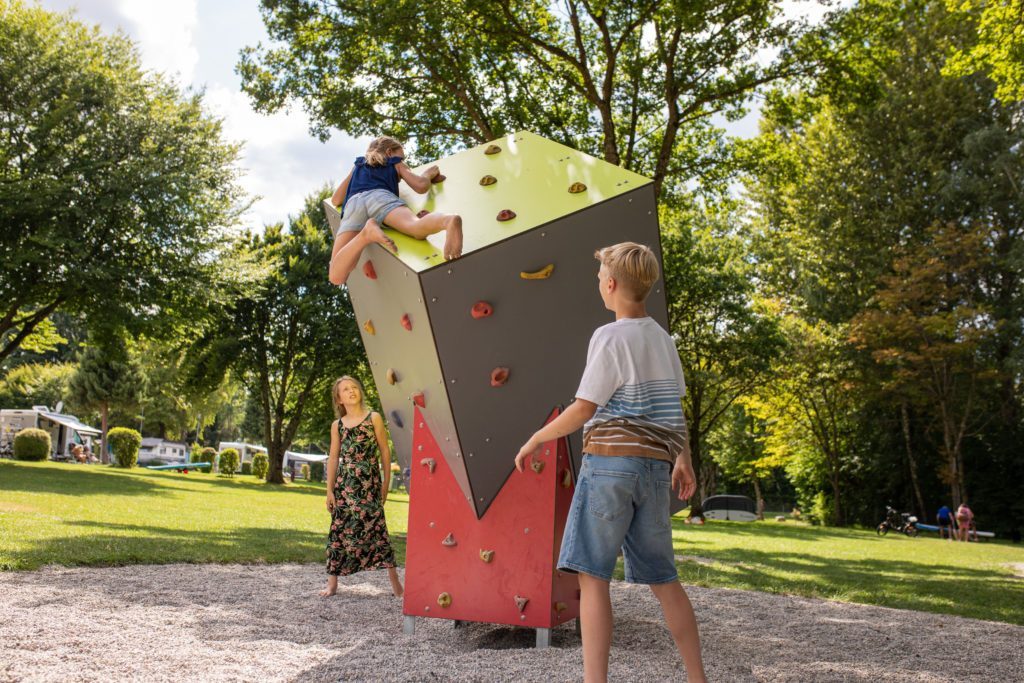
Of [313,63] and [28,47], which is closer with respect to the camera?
[313,63]

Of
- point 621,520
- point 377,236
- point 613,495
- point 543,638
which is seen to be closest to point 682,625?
point 621,520

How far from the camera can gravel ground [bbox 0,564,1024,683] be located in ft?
13.5

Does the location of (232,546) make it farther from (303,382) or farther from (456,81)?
(303,382)

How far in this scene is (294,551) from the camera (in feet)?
31.7

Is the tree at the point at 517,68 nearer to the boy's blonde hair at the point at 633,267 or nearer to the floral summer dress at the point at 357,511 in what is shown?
the floral summer dress at the point at 357,511

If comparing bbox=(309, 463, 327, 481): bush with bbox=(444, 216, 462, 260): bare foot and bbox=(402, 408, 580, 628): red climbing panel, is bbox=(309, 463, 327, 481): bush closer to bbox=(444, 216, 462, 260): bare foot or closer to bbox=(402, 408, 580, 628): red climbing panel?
bbox=(402, 408, 580, 628): red climbing panel

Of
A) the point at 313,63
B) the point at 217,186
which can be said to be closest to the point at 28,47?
the point at 217,186

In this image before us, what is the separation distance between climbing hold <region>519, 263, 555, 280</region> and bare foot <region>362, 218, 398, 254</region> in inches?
31.1

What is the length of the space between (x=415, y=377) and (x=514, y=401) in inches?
29.5

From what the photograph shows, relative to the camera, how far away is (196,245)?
24844 mm

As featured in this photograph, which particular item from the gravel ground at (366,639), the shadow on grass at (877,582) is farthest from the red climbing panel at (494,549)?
the shadow on grass at (877,582)

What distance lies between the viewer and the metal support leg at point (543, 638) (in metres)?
5.03

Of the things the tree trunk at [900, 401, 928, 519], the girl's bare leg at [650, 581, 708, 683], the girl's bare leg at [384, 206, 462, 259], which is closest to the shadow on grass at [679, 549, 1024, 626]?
the girl's bare leg at [650, 581, 708, 683]

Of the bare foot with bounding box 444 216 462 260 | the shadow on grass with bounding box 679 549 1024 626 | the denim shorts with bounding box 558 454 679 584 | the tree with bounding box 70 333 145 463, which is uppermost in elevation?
the tree with bounding box 70 333 145 463
